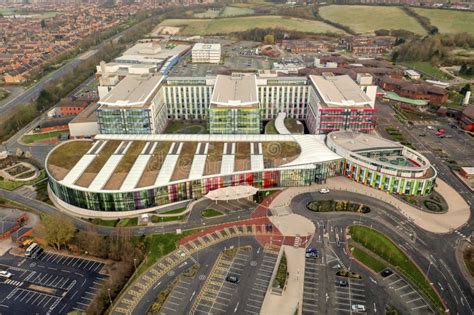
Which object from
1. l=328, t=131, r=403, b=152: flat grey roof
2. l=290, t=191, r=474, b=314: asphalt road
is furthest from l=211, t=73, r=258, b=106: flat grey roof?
l=290, t=191, r=474, b=314: asphalt road

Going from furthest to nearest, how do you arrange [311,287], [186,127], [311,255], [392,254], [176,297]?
[186,127] → [311,255] → [392,254] → [311,287] → [176,297]

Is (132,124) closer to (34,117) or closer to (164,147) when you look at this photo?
(164,147)

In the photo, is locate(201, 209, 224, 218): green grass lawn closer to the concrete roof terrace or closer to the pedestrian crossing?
the concrete roof terrace

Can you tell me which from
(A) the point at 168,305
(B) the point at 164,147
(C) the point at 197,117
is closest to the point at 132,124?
(B) the point at 164,147

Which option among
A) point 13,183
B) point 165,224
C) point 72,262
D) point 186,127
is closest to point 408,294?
point 165,224

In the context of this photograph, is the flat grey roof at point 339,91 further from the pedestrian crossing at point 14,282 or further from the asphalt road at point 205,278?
the pedestrian crossing at point 14,282

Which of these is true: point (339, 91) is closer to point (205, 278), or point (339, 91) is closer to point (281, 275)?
point (281, 275)

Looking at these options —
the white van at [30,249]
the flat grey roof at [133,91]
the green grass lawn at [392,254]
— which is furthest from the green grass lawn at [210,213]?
the flat grey roof at [133,91]
